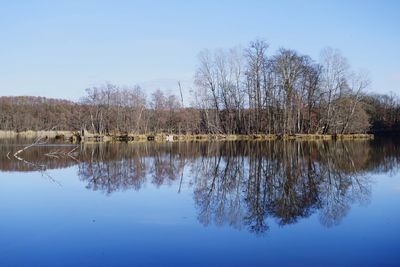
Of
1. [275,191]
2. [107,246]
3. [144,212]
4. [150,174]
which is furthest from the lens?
[150,174]

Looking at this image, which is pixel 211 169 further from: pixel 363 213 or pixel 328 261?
pixel 328 261

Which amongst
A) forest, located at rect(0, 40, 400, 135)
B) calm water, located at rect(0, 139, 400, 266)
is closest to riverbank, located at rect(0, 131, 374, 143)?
forest, located at rect(0, 40, 400, 135)

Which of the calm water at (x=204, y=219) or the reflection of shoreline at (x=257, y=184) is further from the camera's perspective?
the reflection of shoreline at (x=257, y=184)

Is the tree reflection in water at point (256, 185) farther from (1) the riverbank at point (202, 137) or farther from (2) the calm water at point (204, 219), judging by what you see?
(1) the riverbank at point (202, 137)

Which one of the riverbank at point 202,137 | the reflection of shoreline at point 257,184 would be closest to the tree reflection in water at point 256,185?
the reflection of shoreline at point 257,184

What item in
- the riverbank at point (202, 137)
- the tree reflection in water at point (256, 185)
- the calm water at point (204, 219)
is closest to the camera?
the calm water at point (204, 219)

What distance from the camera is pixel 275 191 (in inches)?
487

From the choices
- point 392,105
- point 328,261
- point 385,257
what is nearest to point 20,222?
point 328,261

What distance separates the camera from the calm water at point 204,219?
21.6 feet

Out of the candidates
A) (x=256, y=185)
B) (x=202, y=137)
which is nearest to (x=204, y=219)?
(x=256, y=185)

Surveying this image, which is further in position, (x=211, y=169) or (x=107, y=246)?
(x=211, y=169)

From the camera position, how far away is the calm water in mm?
6574

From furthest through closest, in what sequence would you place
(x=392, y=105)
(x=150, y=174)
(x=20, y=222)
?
(x=392, y=105)
(x=150, y=174)
(x=20, y=222)

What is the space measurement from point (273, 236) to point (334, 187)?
6.27m
